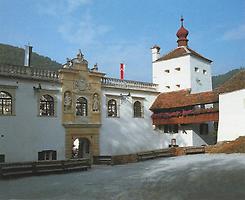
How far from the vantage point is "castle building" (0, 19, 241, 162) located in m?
24.5

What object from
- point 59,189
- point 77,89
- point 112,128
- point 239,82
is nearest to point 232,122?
point 239,82

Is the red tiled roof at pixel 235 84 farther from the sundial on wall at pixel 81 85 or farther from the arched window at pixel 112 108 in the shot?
the sundial on wall at pixel 81 85

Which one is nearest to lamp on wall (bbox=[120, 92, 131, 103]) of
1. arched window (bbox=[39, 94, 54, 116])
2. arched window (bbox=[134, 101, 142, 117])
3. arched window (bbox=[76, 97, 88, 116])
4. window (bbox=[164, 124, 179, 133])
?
arched window (bbox=[134, 101, 142, 117])

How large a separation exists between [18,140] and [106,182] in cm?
1109

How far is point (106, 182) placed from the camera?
50.8 ft

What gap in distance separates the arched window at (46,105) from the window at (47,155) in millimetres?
2909

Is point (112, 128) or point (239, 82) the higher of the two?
point (239, 82)

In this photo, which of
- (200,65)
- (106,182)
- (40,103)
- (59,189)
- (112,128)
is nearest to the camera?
(59,189)

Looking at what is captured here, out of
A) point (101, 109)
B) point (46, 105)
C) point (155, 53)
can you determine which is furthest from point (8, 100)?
point (155, 53)

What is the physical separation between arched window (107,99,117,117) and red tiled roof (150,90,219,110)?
4444 millimetres

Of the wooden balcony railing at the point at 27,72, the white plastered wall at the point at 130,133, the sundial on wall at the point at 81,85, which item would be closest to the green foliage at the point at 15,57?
the white plastered wall at the point at 130,133

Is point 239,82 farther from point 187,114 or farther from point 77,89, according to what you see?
point 77,89

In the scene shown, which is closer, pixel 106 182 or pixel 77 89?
pixel 106 182

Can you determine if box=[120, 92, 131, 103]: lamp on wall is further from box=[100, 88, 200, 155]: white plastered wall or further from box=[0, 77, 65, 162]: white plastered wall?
box=[0, 77, 65, 162]: white plastered wall
